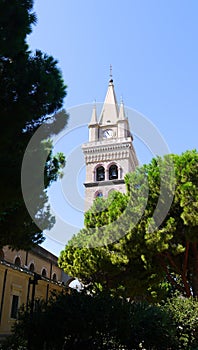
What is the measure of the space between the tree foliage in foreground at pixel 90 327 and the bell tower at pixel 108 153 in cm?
3672

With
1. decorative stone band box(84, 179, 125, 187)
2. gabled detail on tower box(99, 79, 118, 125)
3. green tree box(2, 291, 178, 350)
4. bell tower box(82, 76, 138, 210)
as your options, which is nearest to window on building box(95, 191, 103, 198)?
bell tower box(82, 76, 138, 210)

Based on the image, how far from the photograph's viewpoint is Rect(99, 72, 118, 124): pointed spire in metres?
51.2

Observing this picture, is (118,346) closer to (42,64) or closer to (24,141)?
(24,141)

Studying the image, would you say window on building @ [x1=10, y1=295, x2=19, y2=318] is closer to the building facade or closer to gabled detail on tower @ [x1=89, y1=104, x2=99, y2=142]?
the building facade

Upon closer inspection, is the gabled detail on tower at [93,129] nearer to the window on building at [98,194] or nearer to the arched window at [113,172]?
the arched window at [113,172]

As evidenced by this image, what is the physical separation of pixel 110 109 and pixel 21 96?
47073 millimetres

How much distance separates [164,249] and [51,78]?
8624 mm

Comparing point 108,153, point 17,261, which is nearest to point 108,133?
point 108,153

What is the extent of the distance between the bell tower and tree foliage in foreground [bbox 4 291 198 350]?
120 ft

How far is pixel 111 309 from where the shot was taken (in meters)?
6.57

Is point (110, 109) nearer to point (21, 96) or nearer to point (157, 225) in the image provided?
point (157, 225)

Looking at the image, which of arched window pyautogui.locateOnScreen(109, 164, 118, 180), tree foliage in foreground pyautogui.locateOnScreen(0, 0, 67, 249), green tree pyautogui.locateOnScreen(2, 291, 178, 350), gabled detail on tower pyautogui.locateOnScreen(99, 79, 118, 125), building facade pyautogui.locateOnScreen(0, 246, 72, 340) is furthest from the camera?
gabled detail on tower pyautogui.locateOnScreen(99, 79, 118, 125)

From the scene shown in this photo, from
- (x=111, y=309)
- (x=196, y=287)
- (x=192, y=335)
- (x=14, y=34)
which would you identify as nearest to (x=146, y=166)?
(x=196, y=287)

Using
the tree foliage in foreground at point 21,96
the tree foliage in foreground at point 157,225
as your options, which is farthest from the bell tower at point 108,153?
the tree foliage in foreground at point 21,96
